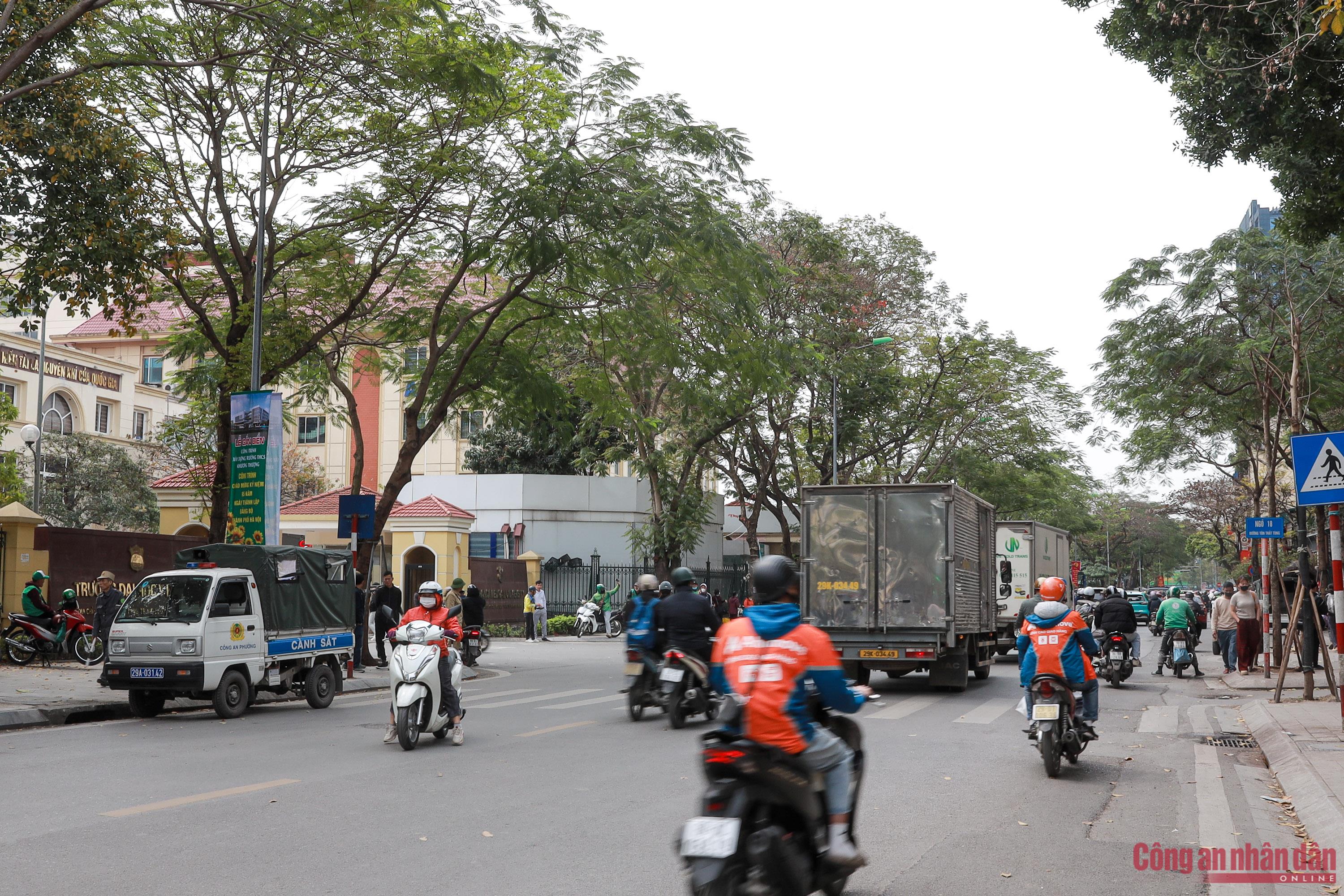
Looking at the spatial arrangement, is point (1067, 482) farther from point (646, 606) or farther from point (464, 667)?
point (646, 606)

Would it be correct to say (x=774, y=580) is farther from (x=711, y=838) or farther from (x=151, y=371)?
(x=151, y=371)

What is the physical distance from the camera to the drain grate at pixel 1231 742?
39.2 ft

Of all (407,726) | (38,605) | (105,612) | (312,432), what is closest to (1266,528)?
(407,726)

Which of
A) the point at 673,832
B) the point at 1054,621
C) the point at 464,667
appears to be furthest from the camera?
the point at 464,667

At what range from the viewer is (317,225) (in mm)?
19219

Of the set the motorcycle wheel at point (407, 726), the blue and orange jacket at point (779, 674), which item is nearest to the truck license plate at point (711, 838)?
the blue and orange jacket at point (779, 674)

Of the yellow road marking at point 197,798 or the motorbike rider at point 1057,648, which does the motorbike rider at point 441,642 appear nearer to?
the yellow road marking at point 197,798

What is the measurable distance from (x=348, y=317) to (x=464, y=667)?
279 inches

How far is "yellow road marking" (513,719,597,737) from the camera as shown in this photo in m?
12.4

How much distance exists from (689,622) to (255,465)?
7739 millimetres

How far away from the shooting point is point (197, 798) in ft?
27.2

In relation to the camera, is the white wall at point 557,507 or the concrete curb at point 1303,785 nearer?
the concrete curb at point 1303,785

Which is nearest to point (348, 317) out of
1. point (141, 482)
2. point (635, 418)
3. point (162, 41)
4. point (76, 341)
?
point (162, 41)

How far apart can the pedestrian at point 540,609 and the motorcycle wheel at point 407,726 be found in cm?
2367
